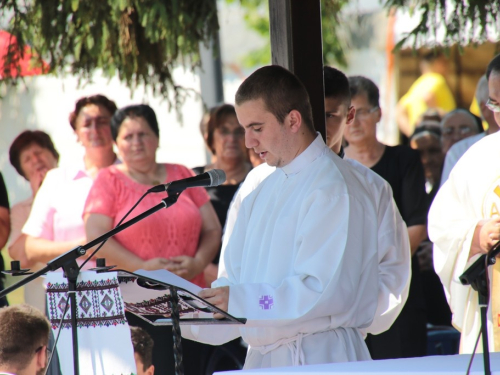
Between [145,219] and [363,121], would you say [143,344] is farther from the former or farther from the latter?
[363,121]

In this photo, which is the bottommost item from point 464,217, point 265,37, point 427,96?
point 464,217

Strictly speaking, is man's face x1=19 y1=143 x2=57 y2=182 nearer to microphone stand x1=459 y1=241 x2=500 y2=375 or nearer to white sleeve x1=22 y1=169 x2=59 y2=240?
white sleeve x1=22 y1=169 x2=59 y2=240

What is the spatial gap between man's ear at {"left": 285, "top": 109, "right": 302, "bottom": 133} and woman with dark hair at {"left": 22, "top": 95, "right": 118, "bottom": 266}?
240cm

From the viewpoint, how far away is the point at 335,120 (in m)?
4.48

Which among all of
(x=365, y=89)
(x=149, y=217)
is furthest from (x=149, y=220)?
(x=365, y=89)

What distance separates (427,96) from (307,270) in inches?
380

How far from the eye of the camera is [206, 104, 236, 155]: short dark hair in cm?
621

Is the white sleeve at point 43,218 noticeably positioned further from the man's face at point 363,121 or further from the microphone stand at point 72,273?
the microphone stand at point 72,273

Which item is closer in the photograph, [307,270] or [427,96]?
[307,270]

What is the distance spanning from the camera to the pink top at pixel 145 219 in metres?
5.29

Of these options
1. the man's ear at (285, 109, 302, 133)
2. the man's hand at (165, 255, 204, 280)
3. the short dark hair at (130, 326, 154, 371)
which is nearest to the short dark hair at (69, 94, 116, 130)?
the man's hand at (165, 255, 204, 280)

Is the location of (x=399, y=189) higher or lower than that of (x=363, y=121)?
lower

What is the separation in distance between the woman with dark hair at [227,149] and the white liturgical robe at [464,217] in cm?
209

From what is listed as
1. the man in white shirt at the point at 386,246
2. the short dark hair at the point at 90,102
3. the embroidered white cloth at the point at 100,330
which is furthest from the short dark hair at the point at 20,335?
the short dark hair at the point at 90,102
